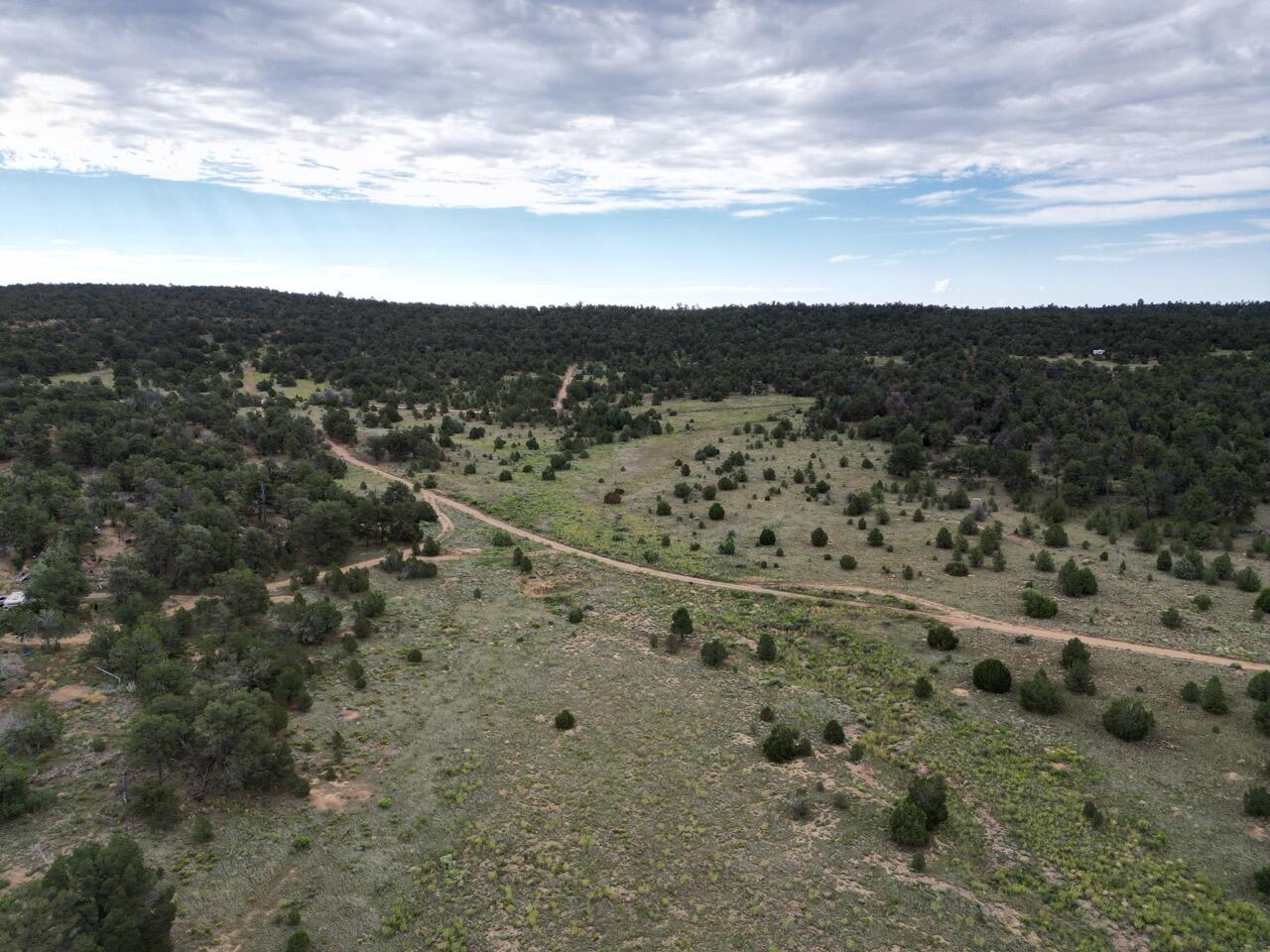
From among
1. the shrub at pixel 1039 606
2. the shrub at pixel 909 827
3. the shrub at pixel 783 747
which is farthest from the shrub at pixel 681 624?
the shrub at pixel 1039 606

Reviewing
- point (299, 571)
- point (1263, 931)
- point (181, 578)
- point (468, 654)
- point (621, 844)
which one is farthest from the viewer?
point (299, 571)

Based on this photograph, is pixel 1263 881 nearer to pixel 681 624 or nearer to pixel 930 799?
pixel 930 799

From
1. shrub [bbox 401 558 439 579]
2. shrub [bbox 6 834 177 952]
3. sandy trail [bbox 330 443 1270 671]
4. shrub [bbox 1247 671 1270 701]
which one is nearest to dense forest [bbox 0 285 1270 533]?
sandy trail [bbox 330 443 1270 671]

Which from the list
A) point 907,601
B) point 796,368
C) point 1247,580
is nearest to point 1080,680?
point 907,601

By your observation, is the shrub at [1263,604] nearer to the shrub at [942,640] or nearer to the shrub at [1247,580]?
the shrub at [1247,580]

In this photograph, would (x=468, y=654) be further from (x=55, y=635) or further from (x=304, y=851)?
(x=55, y=635)

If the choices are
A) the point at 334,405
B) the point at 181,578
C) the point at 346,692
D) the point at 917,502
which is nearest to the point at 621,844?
the point at 346,692
